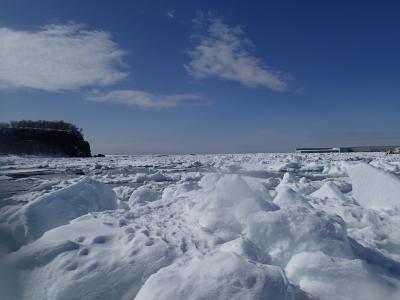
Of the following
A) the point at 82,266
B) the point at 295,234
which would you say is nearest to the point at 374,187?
the point at 295,234

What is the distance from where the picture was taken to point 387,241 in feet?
15.8

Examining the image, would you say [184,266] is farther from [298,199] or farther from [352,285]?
[298,199]

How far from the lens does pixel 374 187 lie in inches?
281

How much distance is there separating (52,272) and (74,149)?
49.2 meters

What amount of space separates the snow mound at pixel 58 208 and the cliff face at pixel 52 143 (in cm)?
2681

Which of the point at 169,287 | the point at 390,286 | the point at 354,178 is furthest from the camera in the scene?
the point at 354,178

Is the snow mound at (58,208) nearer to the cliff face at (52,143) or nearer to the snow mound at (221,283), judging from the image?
the snow mound at (221,283)

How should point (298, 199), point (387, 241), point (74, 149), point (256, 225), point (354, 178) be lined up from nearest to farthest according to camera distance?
point (256, 225)
point (387, 241)
point (298, 199)
point (354, 178)
point (74, 149)

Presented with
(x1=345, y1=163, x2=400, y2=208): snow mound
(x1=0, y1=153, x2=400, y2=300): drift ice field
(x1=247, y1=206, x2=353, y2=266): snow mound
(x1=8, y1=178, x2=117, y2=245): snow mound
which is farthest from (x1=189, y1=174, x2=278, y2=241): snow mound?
(x1=345, y1=163, x2=400, y2=208): snow mound

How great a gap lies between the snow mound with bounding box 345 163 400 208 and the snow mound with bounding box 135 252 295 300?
518cm

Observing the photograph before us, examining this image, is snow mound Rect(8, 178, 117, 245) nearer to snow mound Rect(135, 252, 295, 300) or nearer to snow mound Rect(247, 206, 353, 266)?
snow mound Rect(135, 252, 295, 300)

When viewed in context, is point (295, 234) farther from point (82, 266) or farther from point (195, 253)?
point (82, 266)

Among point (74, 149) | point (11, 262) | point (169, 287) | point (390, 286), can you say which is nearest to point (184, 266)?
point (169, 287)

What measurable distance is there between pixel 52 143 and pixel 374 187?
139 feet
